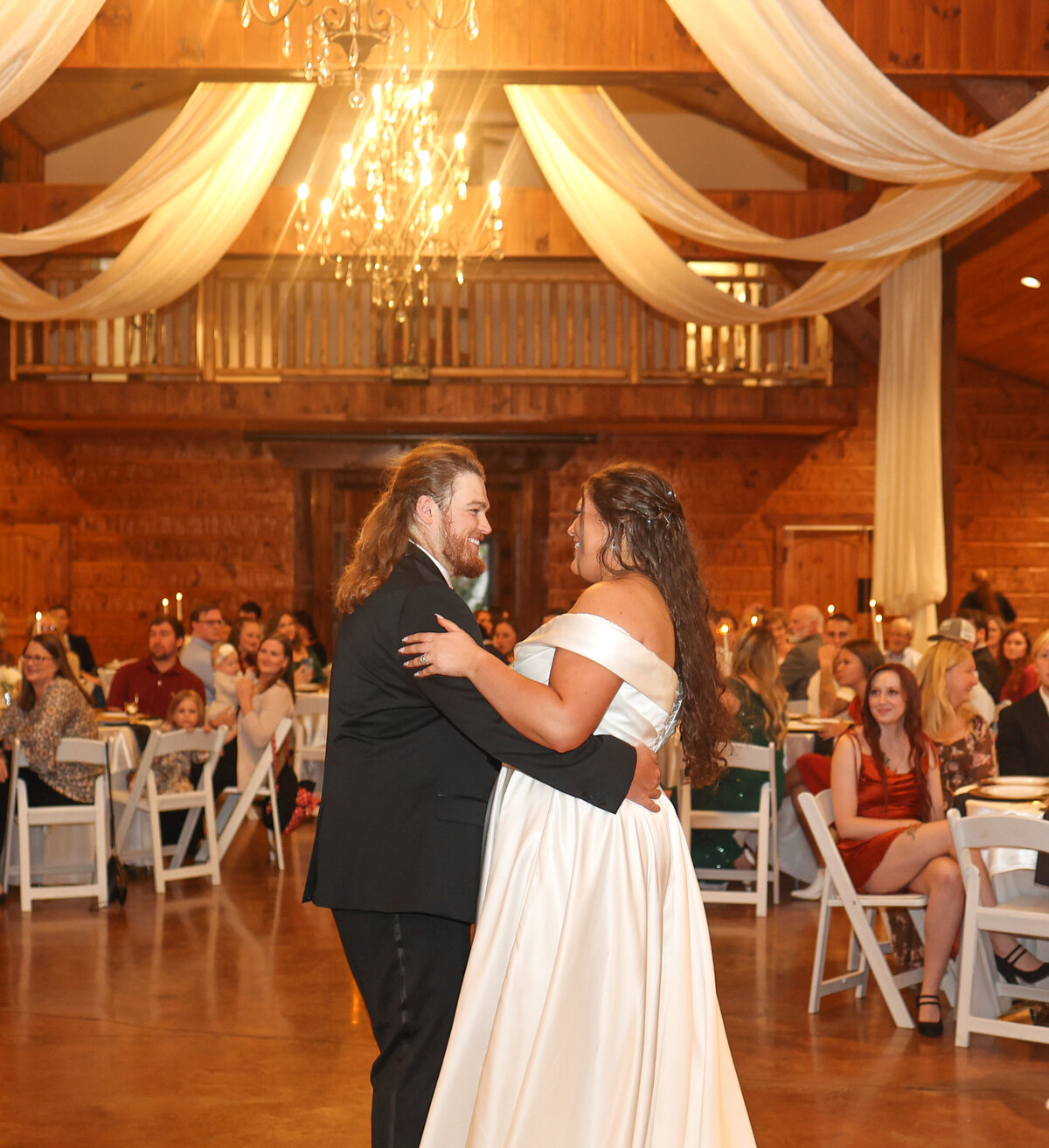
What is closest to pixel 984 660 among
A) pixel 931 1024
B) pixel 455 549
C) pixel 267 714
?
pixel 931 1024

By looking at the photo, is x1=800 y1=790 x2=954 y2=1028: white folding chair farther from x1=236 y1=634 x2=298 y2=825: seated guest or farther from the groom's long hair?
x1=236 y1=634 x2=298 y2=825: seated guest

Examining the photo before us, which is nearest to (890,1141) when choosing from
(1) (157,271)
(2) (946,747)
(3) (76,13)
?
(2) (946,747)

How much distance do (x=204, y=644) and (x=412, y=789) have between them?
6.91 m

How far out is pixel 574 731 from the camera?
2.42 m

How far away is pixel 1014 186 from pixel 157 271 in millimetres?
4760

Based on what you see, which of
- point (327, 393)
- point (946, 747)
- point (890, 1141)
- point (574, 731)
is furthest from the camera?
point (327, 393)

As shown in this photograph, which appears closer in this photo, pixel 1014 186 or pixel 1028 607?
pixel 1014 186

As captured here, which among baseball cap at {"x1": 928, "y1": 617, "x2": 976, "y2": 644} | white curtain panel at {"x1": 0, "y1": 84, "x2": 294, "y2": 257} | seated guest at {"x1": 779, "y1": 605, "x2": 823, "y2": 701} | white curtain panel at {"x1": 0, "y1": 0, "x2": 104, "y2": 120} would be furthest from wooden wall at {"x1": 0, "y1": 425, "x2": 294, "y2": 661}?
white curtain panel at {"x1": 0, "y1": 0, "x2": 104, "y2": 120}

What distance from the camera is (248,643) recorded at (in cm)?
934

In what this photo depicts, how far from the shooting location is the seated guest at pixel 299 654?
9.53 metres

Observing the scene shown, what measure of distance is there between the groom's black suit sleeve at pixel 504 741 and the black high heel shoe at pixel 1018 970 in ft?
9.29

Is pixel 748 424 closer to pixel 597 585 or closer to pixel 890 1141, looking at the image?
pixel 890 1141

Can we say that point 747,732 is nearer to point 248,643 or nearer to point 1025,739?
point 1025,739

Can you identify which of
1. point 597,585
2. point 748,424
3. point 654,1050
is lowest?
point 654,1050
